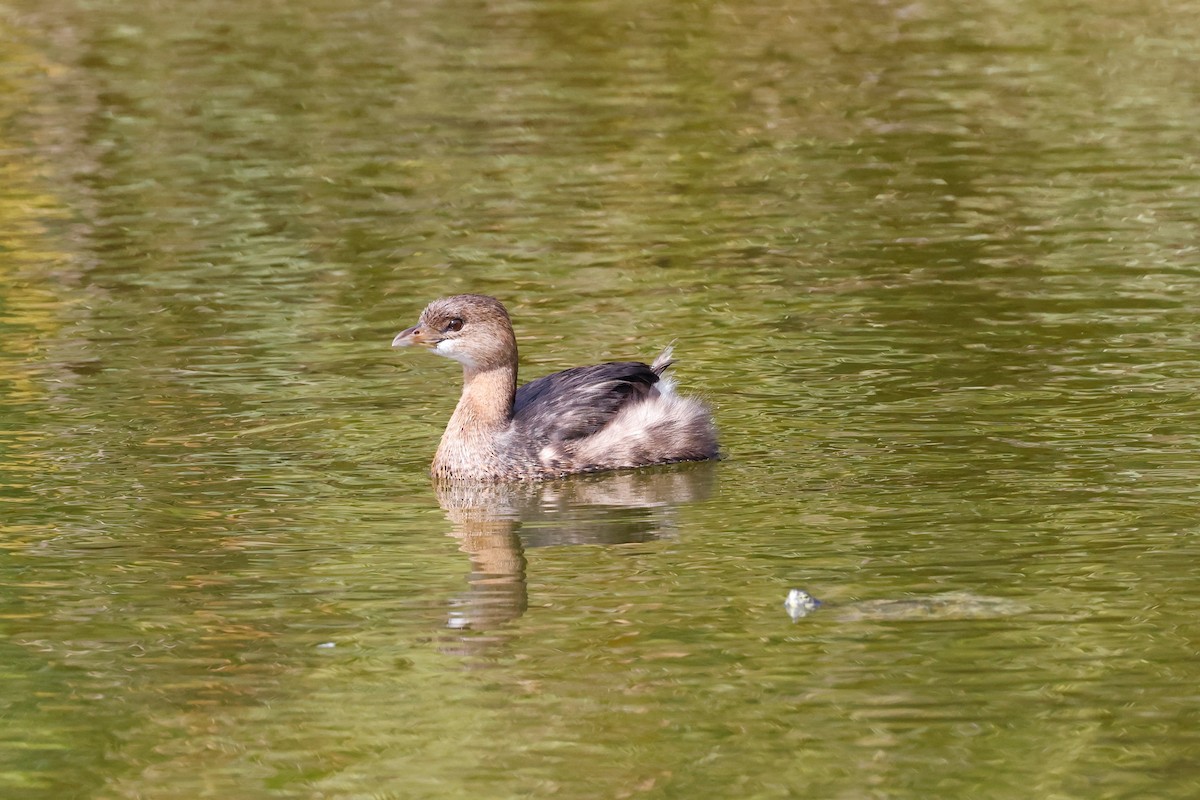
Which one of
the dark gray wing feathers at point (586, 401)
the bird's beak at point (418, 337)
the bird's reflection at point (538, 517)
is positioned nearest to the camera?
the bird's reflection at point (538, 517)

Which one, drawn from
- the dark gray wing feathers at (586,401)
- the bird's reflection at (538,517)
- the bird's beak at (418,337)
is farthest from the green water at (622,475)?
the bird's beak at (418,337)

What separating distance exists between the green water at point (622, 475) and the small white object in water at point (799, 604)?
7cm

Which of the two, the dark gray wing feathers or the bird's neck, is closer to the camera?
the bird's neck

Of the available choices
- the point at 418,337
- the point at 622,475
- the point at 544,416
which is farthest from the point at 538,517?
the point at 418,337

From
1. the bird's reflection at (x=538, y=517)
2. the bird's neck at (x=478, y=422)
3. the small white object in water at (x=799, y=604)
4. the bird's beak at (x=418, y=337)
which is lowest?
the small white object in water at (x=799, y=604)

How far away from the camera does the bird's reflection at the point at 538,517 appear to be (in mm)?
10391

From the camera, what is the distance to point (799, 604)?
990 cm

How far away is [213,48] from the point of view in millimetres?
30594

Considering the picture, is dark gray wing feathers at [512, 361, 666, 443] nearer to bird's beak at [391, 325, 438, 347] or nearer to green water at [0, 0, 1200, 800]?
green water at [0, 0, 1200, 800]

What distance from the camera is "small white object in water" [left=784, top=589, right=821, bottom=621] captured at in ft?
32.3

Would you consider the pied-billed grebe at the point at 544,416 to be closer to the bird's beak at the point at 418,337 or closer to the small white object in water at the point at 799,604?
the bird's beak at the point at 418,337

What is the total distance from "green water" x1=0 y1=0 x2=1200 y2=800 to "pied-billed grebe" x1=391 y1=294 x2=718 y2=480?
0.18 meters

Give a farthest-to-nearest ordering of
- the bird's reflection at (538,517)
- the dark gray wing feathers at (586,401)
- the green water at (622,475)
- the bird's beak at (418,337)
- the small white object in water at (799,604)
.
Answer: the bird's beak at (418,337) → the dark gray wing feathers at (586,401) → the bird's reflection at (538,517) → the small white object in water at (799,604) → the green water at (622,475)

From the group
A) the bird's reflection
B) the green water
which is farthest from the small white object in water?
the bird's reflection
